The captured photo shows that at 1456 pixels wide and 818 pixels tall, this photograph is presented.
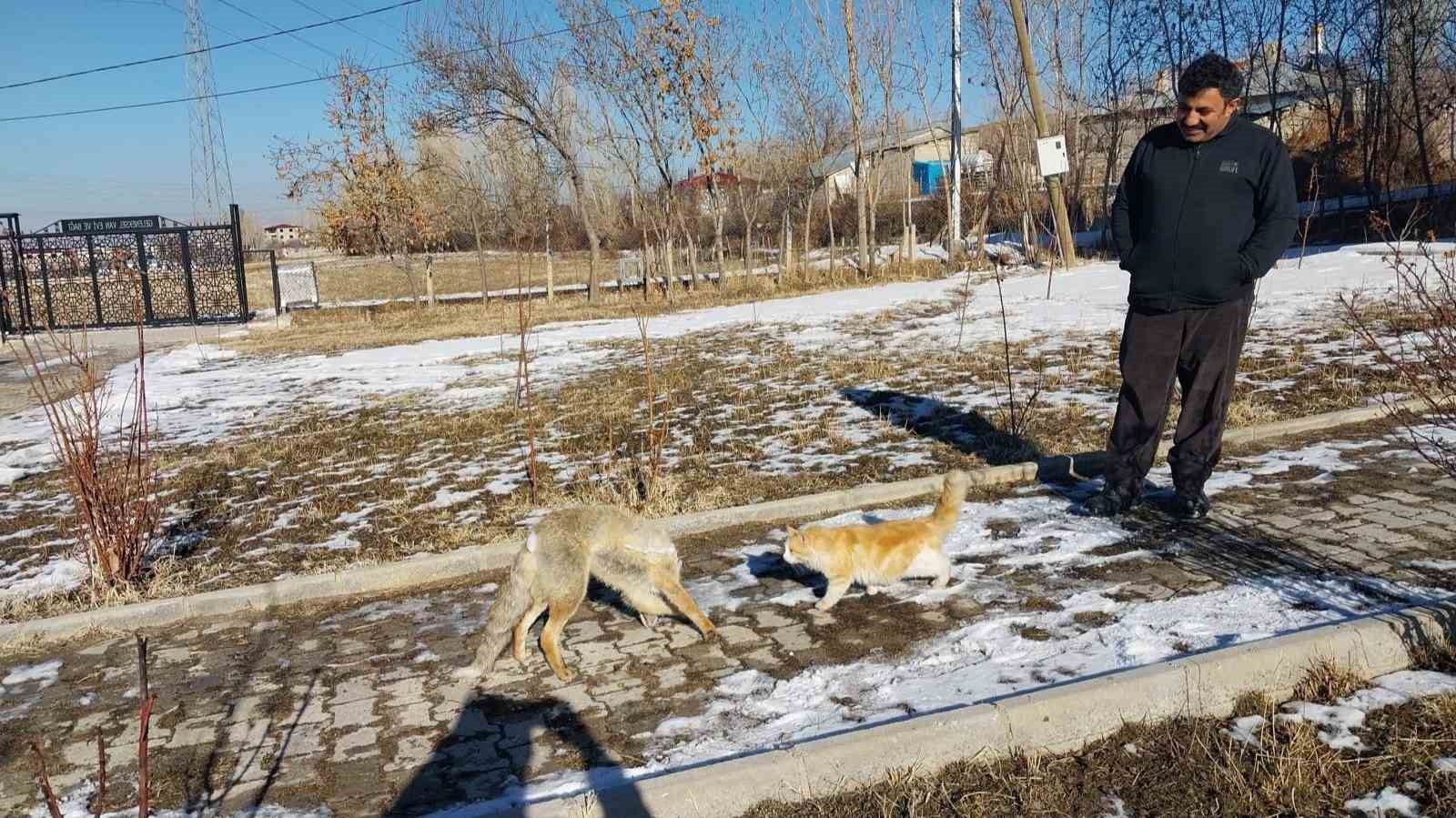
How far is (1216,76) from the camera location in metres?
4.73

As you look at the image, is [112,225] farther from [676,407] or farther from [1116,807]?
[1116,807]

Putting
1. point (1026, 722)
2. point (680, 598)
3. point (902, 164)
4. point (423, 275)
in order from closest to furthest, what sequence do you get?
point (1026, 722) < point (680, 598) < point (902, 164) < point (423, 275)

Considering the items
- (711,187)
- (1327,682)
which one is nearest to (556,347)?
(711,187)

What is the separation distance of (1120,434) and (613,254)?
115ft

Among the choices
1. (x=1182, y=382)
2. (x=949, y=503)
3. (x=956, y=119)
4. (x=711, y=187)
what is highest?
(x=956, y=119)

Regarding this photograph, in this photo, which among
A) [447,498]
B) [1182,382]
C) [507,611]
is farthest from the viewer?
[447,498]

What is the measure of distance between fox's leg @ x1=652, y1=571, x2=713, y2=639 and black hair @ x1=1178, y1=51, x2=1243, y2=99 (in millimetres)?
3522

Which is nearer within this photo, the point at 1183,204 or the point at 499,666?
the point at 499,666

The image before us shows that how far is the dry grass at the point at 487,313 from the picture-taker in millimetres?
19734

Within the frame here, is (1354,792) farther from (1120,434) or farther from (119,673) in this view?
(119,673)

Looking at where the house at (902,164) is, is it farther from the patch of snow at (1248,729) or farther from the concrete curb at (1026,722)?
the patch of snow at (1248,729)

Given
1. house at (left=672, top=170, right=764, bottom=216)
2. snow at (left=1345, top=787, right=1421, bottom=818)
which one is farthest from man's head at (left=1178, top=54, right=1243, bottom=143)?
house at (left=672, top=170, right=764, bottom=216)

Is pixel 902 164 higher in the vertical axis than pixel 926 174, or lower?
lower

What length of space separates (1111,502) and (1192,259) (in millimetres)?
1471
